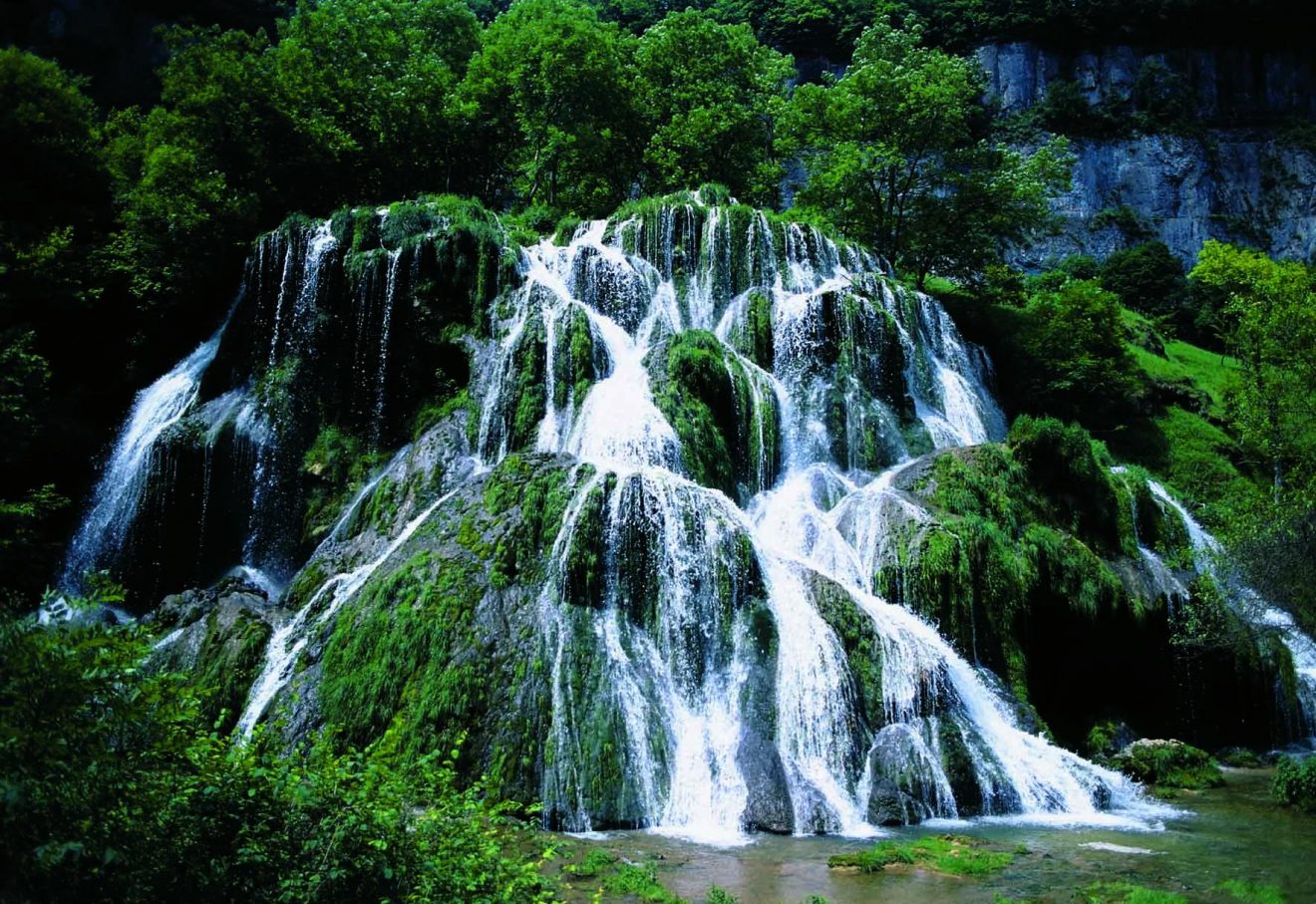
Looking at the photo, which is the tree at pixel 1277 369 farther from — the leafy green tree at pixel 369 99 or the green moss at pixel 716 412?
the leafy green tree at pixel 369 99

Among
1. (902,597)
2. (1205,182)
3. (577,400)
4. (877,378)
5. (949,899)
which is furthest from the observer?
(1205,182)

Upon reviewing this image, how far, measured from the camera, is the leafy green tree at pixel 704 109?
3359 cm

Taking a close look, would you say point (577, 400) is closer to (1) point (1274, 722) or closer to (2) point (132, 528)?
(2) point (132, 528)

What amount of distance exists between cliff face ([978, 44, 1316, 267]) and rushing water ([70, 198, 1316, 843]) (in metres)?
41.7

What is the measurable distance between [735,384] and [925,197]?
60.0 feet

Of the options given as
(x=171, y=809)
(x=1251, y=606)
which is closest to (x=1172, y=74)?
(x=1251, y=606)

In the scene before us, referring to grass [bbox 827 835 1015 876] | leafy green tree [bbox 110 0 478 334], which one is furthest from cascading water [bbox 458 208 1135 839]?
leafy green tree [bbox 110 0 478 334]

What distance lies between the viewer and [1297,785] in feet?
41.3

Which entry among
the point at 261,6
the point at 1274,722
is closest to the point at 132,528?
the point at 1274,722

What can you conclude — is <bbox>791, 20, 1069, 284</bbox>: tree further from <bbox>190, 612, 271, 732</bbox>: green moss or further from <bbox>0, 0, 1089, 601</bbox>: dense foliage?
<bbox>190, 612, 271, 732</bbox>: green moss

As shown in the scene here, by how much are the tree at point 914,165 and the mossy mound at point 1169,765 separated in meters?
21.8

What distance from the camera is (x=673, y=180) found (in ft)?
110

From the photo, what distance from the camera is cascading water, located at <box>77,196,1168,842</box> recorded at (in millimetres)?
12016

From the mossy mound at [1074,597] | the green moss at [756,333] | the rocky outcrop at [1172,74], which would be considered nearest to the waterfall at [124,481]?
the green moss at [756,333]
